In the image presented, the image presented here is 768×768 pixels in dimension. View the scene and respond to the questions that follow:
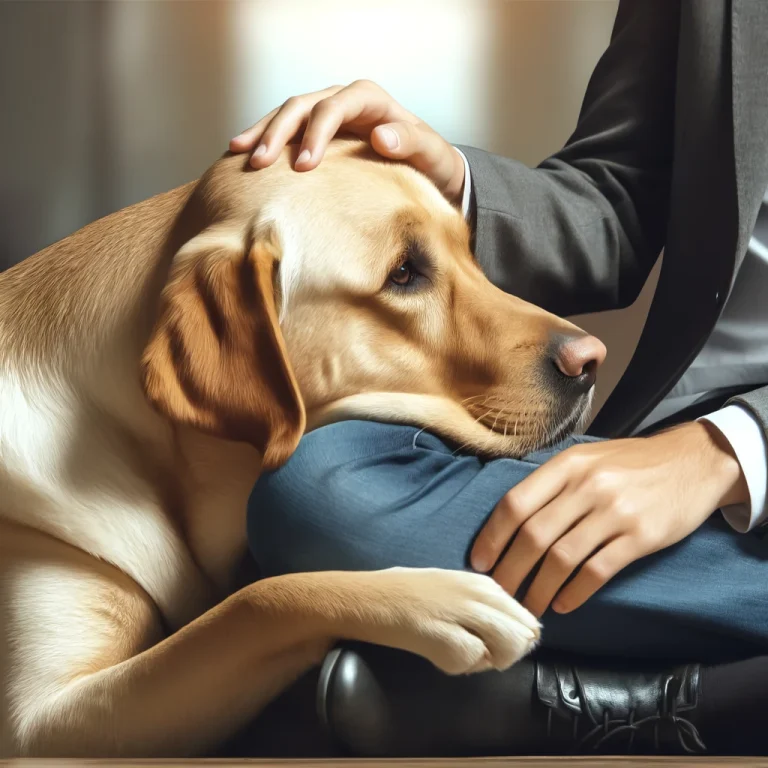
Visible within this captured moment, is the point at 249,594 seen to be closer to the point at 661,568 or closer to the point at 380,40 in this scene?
the point at 661,568

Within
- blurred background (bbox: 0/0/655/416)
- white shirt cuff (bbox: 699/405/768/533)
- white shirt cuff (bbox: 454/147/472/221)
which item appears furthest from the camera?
blurred background (bbox: 0/0/655/416)

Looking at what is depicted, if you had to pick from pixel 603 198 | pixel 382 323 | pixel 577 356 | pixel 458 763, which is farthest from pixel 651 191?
pixel 458 763

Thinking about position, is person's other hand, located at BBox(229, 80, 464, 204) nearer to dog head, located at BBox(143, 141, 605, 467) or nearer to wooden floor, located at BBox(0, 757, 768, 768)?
dog head, located at BBox(143, 141, 605, 467)

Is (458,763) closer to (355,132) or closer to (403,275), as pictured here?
(403,275)

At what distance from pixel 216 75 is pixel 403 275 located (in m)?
0.57

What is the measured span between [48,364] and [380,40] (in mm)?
744

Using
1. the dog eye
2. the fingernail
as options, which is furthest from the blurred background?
the dog eye

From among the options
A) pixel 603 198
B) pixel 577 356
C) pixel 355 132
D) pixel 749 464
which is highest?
pixel 355 132

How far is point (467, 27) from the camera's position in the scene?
54.7 inches

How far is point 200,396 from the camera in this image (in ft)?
3.01

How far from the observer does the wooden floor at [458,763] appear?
0.87 meters

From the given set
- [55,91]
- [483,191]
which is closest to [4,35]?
[55,91]

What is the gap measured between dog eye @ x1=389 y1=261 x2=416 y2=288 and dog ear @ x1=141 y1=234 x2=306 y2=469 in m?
0.15

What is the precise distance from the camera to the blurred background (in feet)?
4.47
